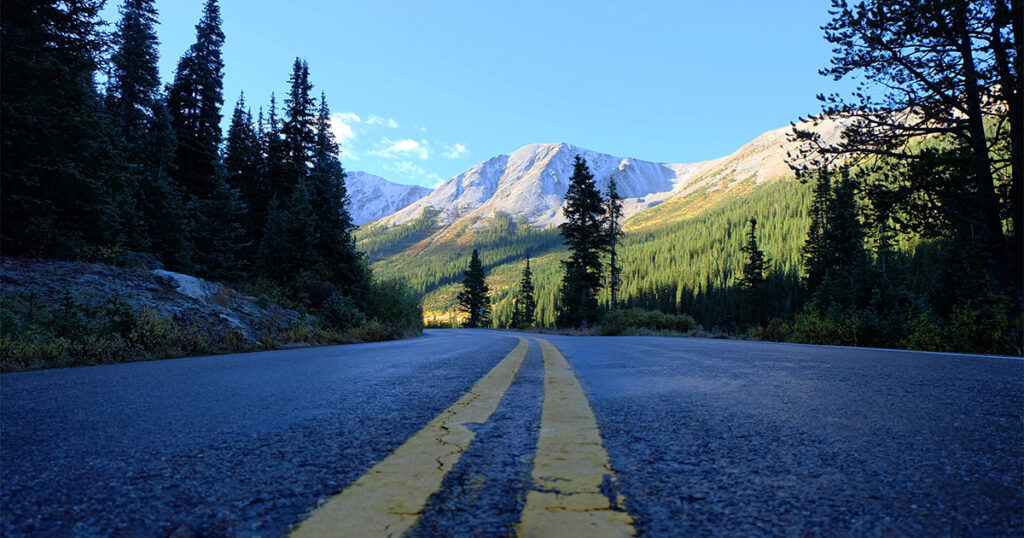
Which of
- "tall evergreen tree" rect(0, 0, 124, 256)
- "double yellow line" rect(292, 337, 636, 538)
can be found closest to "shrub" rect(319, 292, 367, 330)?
"tall evergreen tree" rect(0, 0, 124, 256)

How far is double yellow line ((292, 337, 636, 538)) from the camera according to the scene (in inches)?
34.6

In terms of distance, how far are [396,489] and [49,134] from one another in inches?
525

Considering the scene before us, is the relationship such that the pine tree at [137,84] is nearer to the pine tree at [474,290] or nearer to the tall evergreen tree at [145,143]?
the tall evergreen tree at [145,143]

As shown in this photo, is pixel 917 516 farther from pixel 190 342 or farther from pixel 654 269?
pixel 654 269

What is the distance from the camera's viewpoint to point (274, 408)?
7.25 ft

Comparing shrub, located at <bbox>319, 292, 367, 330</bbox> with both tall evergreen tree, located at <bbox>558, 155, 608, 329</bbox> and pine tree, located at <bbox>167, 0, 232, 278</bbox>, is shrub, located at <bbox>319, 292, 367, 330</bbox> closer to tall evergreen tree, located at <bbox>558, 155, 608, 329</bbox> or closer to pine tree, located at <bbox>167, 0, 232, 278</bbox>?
pine tree, located at <bbox>167, 0, 232, 278</bbox>

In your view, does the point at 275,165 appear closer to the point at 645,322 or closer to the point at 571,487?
the point at 645,322

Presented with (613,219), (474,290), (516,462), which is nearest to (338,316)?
(516,462)

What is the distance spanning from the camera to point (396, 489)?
3.56 feet

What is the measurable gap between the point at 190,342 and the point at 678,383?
6817mm

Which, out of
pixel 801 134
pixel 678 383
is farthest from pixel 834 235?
pixel 678 383

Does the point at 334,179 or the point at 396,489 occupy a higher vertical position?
the point at 334,179

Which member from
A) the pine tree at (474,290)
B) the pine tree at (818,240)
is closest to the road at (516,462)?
the pine tree at (818,240)

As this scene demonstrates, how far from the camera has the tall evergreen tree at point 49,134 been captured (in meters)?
9.32
